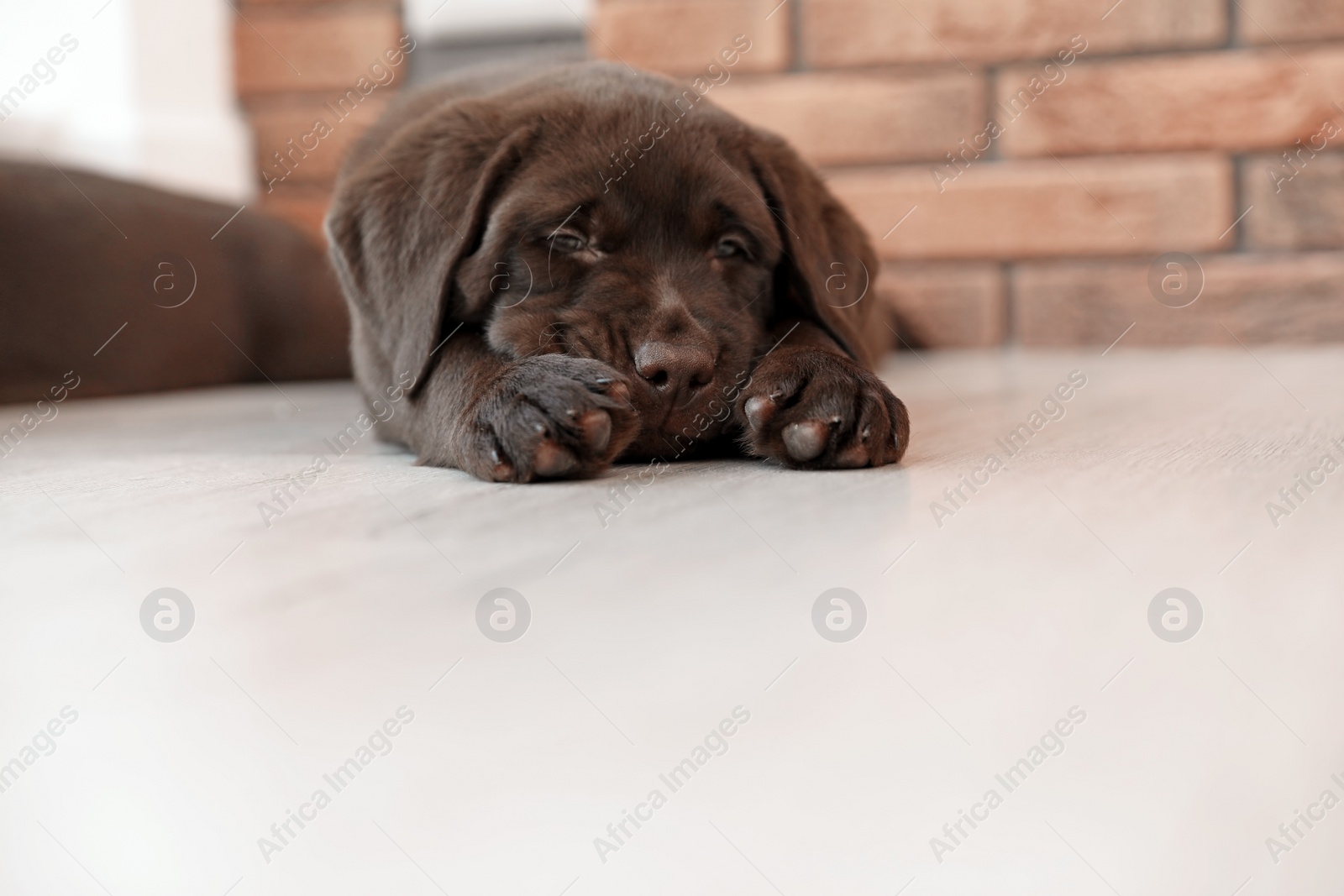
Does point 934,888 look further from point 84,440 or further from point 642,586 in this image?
point 84,440

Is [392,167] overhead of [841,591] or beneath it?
overhead

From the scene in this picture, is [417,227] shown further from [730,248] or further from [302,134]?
→ [302,134]

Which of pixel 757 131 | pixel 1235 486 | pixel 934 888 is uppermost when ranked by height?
pixel 757 131

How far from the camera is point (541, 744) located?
86 cm

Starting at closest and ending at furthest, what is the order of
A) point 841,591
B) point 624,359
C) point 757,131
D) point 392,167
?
point 841,591 < point 624,359 < point 392,167 < point 757,131

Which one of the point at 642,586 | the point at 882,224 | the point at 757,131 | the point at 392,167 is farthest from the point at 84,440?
the point at 882,224

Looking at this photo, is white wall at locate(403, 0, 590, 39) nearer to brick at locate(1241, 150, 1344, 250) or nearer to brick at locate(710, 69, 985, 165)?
brick at locate(710, 69, 985, 165)

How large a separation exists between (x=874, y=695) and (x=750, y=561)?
280 millimetres

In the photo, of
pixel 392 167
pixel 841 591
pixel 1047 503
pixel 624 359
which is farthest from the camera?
pixel 392 167

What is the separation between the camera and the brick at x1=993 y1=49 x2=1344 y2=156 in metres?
3.84

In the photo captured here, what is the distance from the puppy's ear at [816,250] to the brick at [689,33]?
2058 mm

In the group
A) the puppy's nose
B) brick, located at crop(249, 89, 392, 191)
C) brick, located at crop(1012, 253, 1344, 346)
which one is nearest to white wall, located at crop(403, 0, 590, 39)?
brick, located at crop(249, 89, 392, 191)

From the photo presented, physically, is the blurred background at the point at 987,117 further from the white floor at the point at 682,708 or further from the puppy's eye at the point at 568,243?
the white floor at the point at 682,708

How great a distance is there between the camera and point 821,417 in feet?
5.53
